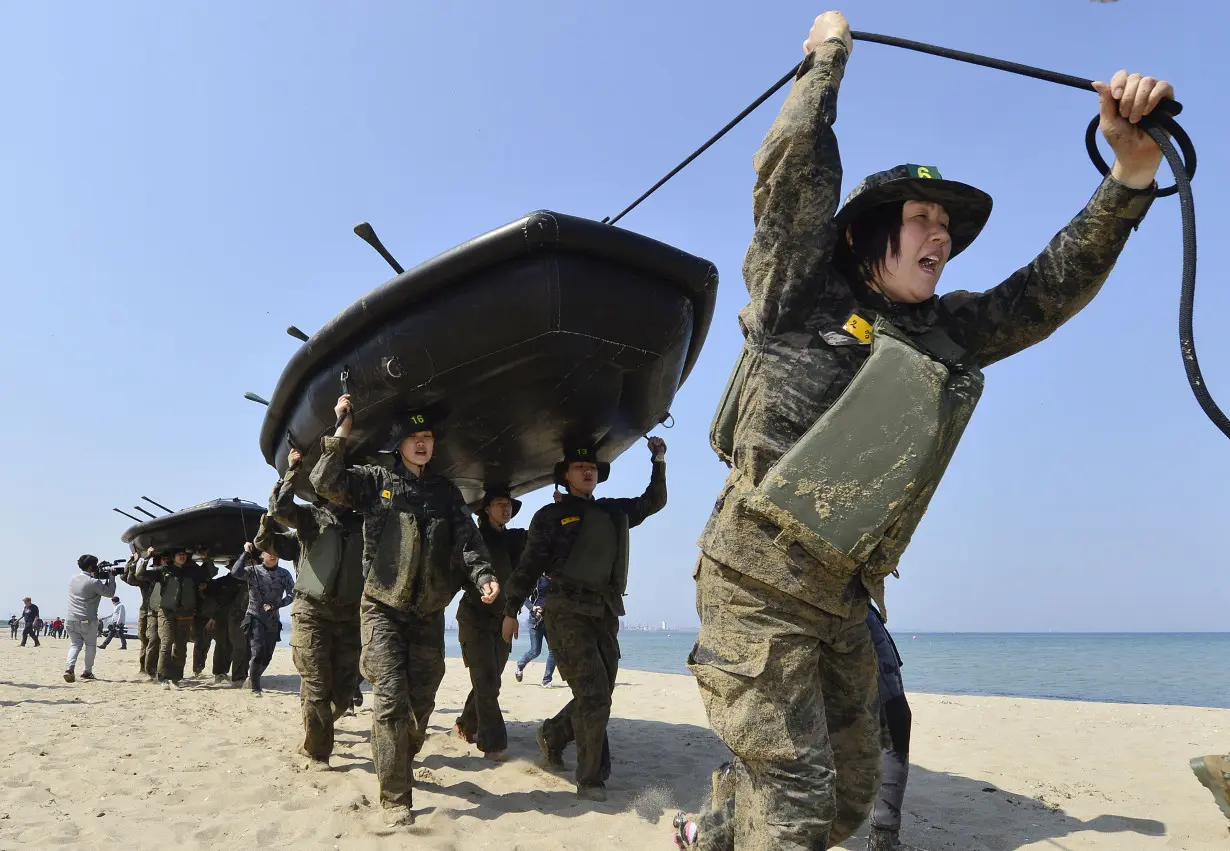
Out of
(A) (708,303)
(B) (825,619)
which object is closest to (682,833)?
(B) (825,619)

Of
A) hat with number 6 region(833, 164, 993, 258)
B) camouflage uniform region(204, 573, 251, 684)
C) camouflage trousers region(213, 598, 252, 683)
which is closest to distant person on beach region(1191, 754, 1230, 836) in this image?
hat with number 6 region(833, 164, 993, 258)

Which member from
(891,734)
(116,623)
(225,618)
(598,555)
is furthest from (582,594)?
(116,623)

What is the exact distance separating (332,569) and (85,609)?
29.0 ft

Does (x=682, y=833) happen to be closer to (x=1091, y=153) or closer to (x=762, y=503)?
(x=762, y=503)

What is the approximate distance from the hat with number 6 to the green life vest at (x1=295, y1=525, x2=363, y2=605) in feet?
14.6

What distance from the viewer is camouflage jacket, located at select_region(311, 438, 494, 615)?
443 cm

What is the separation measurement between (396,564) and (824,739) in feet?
10.1

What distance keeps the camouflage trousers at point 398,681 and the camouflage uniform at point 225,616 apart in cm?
892

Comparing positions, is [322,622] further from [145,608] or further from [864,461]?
[145,608]

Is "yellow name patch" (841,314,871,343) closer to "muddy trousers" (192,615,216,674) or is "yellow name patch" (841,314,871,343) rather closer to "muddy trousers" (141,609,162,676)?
"muddy trousers" (192,615,216,674)

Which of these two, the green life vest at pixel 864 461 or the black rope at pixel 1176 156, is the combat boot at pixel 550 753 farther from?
the black rope at pixel 1176 156

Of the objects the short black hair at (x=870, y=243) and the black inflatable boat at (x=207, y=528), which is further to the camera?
the black inflatable boat at (x=207, y=528)

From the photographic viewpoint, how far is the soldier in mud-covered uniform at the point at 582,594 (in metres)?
4.64

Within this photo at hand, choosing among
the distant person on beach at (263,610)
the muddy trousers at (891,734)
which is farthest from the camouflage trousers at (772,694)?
the distant person on beach at (263,610)
